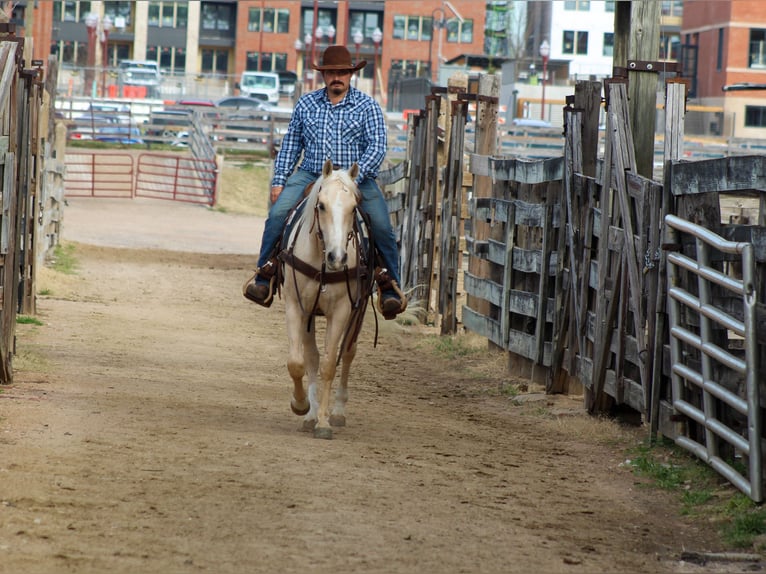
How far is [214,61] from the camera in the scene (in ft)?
306

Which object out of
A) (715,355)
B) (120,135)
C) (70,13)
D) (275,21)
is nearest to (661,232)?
(715,355)

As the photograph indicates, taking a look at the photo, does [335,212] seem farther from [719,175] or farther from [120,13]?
[120,13]

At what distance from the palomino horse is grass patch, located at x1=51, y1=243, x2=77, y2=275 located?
38.3 ft

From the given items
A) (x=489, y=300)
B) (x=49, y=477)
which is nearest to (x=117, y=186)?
(x=489, y=300)

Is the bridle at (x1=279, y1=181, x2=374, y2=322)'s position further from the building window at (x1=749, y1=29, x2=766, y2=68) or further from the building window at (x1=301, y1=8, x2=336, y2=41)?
the building window at (x1=301, y1=8, x2=336, y2=41)

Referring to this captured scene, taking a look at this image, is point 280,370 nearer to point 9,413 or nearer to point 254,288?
point 254,288

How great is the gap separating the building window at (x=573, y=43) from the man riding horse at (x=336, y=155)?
8315cm

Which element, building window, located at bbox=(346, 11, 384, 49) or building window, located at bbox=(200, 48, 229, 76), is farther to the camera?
building window, located at bbox=(200, 48, 229, 76)

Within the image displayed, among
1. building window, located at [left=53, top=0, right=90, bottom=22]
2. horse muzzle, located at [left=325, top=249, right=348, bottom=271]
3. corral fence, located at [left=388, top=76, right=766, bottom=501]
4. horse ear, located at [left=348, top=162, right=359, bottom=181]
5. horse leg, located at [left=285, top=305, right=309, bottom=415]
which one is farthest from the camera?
building window, located at [left=53, top=0, right=90, bottom=22]

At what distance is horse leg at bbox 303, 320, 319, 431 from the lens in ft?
28.8

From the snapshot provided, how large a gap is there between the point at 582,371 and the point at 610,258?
1.05 meters

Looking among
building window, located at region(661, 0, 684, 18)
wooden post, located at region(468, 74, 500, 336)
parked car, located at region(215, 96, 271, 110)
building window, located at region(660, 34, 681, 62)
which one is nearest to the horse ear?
wooden post, located at region(468, 74, 500, 336)

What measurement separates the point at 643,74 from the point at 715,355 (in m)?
2.96

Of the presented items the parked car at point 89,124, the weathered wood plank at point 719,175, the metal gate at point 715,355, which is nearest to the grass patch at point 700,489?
the metal gate at point 715,355
